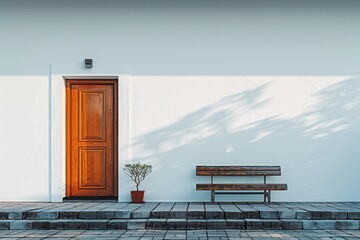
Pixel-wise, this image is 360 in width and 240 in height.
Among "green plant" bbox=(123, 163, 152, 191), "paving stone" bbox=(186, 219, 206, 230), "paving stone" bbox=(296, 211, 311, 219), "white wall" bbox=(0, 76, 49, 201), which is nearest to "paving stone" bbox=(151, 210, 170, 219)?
"paving stone" bbox=(186, 219, 206, 230)

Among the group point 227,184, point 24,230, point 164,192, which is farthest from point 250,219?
point 24,230

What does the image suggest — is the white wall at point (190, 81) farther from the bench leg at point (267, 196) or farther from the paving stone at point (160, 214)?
the paving stone at point (160, 214)

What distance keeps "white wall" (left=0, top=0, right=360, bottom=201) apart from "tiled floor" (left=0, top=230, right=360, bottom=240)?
5.89 feet

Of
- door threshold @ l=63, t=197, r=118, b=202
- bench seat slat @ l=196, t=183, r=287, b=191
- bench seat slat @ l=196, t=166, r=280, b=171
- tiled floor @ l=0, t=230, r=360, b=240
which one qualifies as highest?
bench seat slat @ l=196, t=166, r=280, b=171

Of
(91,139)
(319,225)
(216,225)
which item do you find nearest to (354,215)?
(319,225)

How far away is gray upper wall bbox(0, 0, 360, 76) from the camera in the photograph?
8.47 meters

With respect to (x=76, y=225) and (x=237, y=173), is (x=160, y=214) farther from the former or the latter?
(x=237, y=173)

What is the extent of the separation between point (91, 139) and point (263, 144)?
305cm

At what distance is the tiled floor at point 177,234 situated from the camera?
6219 millimetres

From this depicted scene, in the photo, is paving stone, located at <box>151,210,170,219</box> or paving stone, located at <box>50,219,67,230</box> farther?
paving stone, located at <box>151,210,170,219</box>

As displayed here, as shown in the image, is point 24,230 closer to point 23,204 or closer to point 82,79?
point 23,204

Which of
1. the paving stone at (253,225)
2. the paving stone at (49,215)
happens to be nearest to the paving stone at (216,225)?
the paving stone at (253,225)

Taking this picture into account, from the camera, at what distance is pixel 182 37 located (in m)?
8.48

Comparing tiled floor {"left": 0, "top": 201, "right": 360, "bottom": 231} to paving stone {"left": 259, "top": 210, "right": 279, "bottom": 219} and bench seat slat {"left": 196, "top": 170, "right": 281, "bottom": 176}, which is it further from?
bench seat slat {"left": 196, "top": 170, "right": 281, "bottom": 176}
